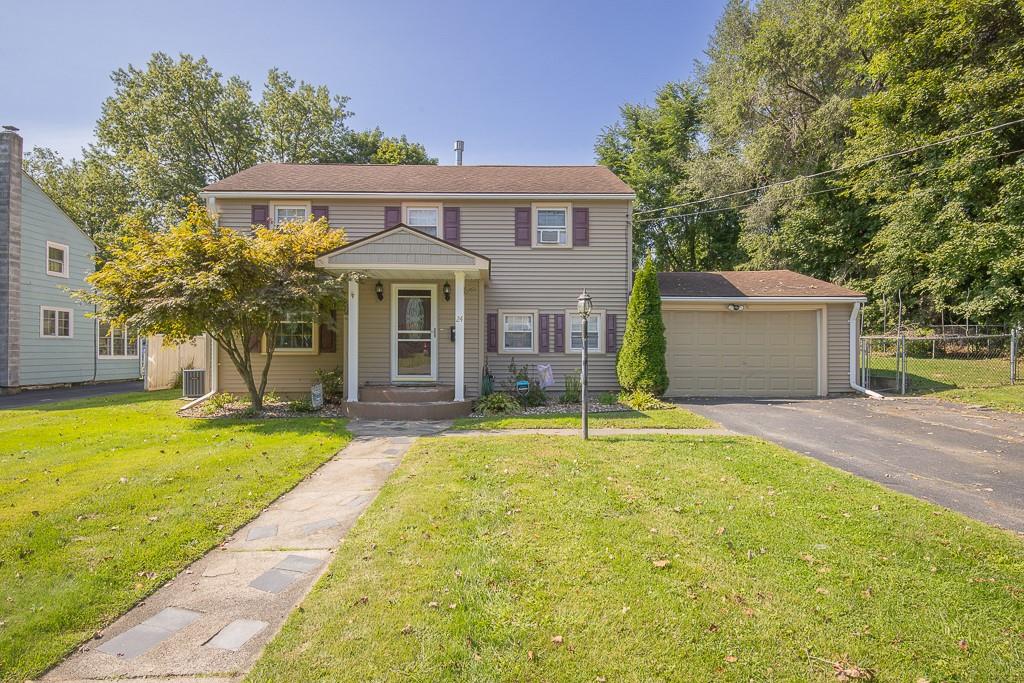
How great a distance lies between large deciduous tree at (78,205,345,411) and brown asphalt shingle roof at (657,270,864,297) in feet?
29.3

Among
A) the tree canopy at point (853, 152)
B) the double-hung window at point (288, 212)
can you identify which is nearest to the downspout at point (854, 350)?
the tree canopy at point (853, 152)

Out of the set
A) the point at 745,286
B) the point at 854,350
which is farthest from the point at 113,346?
the point at 854,350

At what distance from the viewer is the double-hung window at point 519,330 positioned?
1260 centimetres

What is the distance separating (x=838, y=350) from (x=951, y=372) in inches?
239

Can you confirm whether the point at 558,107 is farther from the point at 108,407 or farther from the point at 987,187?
the point at 108,407

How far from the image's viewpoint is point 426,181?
13438 mm

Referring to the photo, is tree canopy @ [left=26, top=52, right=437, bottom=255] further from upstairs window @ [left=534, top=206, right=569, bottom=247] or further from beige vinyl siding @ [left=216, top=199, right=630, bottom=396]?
upstairs window @ [left=534, top=206, right=569, bottom=247]

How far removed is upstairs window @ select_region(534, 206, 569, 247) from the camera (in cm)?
1274

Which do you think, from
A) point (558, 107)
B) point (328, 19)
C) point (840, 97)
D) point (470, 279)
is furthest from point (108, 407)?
point (840, 97)

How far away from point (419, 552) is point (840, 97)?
989 inches

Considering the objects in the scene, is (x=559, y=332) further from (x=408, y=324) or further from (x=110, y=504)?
(x=110, y=504)

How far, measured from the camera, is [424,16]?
1072 centimetres

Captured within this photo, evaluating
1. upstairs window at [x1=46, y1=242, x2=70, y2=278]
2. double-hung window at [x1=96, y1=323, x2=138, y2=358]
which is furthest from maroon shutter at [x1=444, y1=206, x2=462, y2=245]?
upstairs window at [x1=46, y1=242, x2=70, y2=278]

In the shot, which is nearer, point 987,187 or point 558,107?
point 987,187
